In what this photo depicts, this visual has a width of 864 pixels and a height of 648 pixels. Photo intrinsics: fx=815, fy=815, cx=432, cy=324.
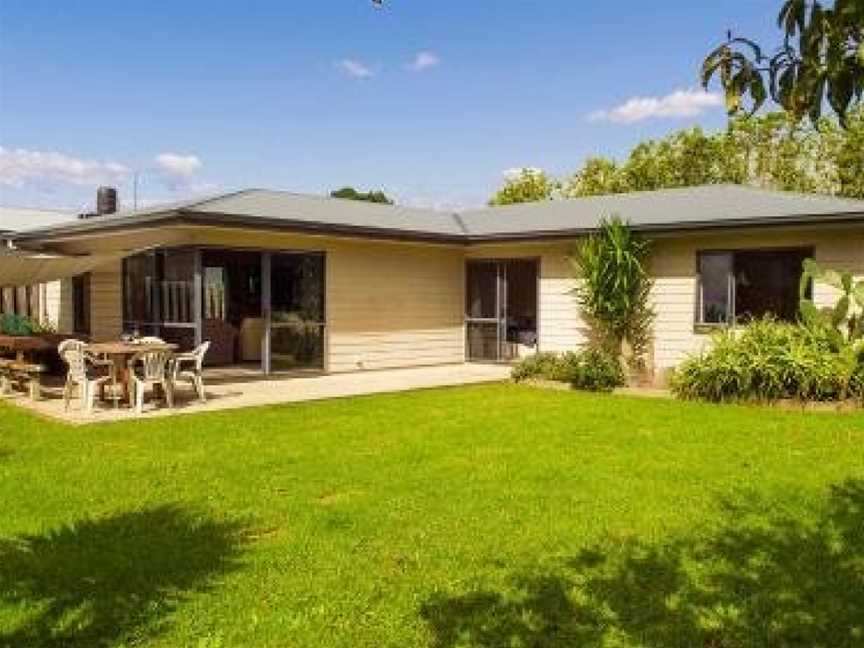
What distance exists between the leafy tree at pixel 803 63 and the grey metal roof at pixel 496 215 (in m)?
12.6

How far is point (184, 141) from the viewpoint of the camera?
26.2m

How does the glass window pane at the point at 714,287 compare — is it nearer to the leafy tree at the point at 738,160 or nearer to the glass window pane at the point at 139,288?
the glass window pane at the point at 139,288

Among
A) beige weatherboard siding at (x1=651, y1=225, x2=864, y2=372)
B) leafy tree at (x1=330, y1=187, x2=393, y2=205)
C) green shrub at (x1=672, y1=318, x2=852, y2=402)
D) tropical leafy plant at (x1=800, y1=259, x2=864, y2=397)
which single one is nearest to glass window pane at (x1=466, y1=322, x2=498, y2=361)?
beige weatherboard siding at (x1=651, y1=225, x2=864, y2=372)

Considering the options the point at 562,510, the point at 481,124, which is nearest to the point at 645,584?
the point at 562,510

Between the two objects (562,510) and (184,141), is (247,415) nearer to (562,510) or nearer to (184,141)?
(562,510)

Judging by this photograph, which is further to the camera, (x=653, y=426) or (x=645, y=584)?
(x=653, y=426)

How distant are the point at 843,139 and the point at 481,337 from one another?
2443 cm

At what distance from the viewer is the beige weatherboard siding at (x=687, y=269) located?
1441cm

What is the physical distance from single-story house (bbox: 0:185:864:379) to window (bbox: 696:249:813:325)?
3cm

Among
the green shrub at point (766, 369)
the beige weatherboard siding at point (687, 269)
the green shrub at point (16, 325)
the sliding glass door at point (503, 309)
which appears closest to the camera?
the green shrub at point (766, 369)

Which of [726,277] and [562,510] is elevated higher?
[726,277]

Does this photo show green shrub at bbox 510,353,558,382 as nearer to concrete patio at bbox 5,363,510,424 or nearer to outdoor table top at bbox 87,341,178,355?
concrete patio at bbox 5,363,510,424

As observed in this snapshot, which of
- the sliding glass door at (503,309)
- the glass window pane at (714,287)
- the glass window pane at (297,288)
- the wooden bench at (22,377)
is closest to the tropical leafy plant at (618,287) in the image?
the glass window pane at (714,287)

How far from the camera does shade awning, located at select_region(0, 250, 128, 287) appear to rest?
47.6 feet
